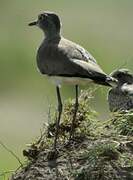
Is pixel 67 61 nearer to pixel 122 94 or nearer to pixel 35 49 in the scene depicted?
pixel 122 94

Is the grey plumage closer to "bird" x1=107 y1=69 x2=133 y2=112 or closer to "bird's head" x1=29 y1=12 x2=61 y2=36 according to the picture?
"bird's head" x1=29 y1=12 x2=61 y2=36

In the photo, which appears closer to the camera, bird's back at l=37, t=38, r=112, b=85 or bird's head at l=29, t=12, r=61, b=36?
bird's back at l=37, t=38, r=112, b=85

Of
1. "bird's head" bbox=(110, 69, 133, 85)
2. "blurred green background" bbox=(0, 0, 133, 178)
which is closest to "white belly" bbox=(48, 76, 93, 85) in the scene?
"bird's head" bbox=(110, 69, 133, 85)

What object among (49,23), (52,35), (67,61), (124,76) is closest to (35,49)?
(124,76)

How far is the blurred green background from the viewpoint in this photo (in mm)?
23297

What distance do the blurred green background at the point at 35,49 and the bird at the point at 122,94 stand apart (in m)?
3.94

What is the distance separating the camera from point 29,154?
40.1 feet

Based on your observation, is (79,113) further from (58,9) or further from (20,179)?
(58,9)

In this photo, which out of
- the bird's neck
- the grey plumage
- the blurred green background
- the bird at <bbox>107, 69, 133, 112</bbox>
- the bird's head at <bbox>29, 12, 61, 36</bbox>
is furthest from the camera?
the blurred green background

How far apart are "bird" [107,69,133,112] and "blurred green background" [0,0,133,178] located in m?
3.94

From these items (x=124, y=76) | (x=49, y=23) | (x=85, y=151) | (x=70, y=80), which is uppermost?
(x=49, y=23)

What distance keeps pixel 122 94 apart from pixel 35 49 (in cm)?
1329

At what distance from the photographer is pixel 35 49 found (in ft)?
92.4

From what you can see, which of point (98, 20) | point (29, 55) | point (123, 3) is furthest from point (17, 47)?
point (123, 3)
